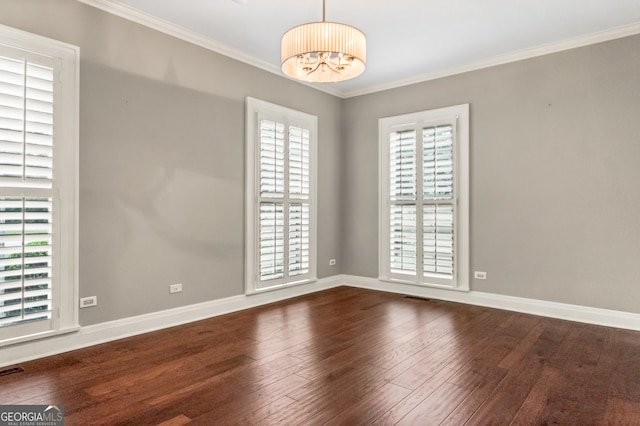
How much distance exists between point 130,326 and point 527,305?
4.25m

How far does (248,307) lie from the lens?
4535 mm

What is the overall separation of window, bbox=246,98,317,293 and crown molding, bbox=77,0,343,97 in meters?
0.48

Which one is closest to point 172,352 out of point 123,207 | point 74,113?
point 123,207

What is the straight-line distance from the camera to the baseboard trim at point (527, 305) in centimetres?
384

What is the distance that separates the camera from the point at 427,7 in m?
3.46

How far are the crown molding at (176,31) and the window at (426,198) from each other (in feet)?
6.50

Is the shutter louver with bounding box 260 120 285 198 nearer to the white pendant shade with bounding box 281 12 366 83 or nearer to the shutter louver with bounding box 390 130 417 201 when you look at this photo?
the shutter louver with bounding box 390 130 417 201

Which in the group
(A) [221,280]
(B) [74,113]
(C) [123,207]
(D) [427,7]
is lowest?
(A) [221,280]

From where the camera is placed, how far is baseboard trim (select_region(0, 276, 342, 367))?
2914 mm

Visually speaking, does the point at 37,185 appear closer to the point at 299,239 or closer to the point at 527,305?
the point at 299,239

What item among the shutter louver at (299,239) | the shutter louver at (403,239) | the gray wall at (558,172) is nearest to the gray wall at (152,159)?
the shutter louver at (299,239)

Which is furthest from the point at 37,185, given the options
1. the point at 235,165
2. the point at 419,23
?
the point at 419,23

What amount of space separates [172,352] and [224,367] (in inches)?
23.2

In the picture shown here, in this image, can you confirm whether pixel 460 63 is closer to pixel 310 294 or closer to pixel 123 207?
pixel 310 294
